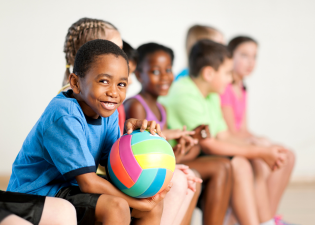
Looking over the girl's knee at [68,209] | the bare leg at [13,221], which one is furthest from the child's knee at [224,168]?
the bare leg at [13,221]

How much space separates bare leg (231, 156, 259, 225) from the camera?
1.94 m

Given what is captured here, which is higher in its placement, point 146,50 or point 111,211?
point 146,50

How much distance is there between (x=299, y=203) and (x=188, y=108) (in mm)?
1769

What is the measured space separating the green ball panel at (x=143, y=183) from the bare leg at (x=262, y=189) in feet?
4.07

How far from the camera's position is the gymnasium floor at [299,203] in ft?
8.77

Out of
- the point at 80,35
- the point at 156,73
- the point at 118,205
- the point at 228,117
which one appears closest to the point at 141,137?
the point at 118,205

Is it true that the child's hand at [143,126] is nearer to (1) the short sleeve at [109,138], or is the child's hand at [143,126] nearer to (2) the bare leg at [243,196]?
(1) the short sleeve at [109,138]

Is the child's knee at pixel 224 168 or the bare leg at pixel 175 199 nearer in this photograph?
the bare leg at pixel 175 199

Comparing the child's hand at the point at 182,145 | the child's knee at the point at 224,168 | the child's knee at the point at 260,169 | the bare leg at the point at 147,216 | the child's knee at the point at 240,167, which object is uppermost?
the child's hand at the point at 182,145

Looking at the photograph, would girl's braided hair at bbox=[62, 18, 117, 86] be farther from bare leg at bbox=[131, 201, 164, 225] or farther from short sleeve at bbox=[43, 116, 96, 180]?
bare leg at bbox=[131, 201, 164, 225]

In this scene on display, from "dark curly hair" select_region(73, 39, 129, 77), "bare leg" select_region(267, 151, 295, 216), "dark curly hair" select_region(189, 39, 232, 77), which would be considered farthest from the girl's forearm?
"dark curly hair" select_region(73, 39, 129, 77)

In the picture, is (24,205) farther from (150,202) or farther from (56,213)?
(150,202)

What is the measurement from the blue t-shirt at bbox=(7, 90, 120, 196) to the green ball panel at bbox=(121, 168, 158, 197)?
0.14 meters

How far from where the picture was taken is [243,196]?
1.96m
